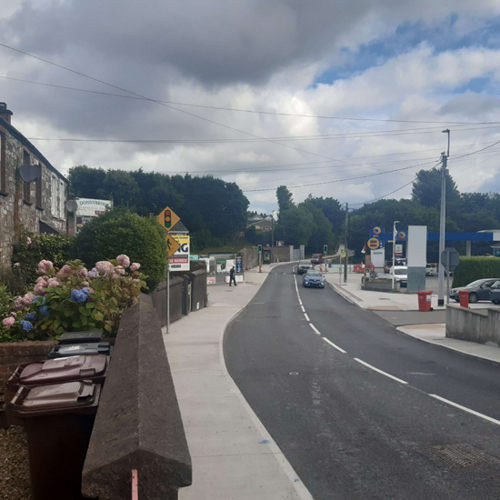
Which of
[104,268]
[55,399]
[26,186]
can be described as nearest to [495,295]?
[26,186]

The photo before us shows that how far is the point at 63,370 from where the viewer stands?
3830 mm

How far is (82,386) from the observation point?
3.54 meters

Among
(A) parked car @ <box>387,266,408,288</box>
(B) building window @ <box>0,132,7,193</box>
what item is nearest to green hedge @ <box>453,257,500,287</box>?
(A) parked car @ <box>387,266,408,288</box>

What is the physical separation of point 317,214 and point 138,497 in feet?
411

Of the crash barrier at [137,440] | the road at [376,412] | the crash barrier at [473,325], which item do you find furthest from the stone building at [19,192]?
the crash barrier at [473,325]

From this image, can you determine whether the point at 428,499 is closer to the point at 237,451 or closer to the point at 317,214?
the point at 237,451

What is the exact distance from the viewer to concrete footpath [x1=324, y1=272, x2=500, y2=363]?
46.5ft

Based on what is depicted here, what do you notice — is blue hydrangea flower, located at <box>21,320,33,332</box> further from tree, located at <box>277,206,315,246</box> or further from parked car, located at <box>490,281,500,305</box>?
tree, located at <box>277,206,315,246</box>

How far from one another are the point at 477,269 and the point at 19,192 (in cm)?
3172

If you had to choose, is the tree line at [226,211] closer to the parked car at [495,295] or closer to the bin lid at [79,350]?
the parked car at [495,295]

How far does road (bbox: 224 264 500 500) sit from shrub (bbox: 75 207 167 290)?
136 inches

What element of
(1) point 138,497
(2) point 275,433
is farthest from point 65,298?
(1) point 138,497

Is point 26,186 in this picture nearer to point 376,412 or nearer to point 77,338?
point 77,338

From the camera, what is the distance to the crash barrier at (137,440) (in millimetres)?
2367
